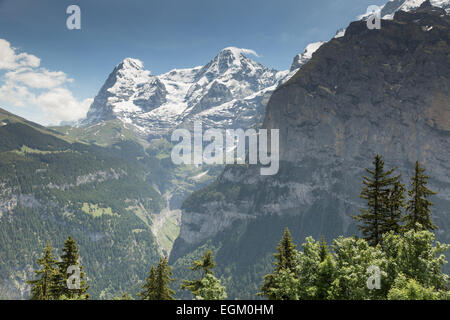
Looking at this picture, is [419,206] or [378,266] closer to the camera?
[378,266]

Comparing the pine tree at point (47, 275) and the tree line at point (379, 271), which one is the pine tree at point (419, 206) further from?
the pine tree at point (47, 275)

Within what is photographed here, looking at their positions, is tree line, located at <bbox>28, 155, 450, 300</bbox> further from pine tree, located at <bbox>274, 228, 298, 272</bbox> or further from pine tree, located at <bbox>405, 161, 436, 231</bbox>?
pine tree, located at <bbox>274, 228, 298, 272</bbox>

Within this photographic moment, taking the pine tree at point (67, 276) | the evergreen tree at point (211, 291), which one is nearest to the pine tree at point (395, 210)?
the evergreen tree at point (211, 291)

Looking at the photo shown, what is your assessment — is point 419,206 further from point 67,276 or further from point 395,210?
point 67,276

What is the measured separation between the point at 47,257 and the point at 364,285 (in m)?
37.9

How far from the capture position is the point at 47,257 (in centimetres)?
4016

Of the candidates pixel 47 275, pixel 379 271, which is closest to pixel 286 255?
pixel 379 271

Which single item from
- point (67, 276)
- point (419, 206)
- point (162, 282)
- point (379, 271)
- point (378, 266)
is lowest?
point (162, 282)

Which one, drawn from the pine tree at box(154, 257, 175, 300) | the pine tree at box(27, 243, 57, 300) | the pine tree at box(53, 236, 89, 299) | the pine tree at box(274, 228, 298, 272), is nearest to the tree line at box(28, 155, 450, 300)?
the pine tree at box(154, 257, 175, 300)

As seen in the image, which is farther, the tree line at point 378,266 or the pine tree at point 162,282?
the pine tree at point 162,282

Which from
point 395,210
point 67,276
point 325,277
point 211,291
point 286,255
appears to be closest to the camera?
point 325,277

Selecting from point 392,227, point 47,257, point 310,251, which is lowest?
point 47,257
